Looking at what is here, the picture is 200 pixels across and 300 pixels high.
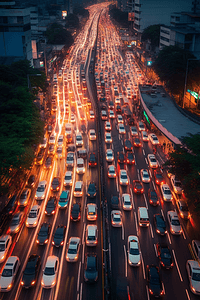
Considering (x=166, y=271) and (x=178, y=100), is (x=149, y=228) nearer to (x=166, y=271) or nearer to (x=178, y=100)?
(x=166, y=271)

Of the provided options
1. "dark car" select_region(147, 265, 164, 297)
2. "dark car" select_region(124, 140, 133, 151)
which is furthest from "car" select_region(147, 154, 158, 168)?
"dark car" select_region(147, 265, 164, 297)

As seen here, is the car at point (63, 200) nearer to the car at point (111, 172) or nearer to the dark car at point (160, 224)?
the car at point (111, 172)

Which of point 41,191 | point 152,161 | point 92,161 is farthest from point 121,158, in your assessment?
point 41,191

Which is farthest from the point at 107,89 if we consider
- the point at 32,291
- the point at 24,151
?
the point at 32,291

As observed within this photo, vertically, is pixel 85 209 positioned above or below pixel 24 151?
below

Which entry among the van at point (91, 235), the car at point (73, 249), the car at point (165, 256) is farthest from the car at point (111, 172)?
the car at point (165, 256)

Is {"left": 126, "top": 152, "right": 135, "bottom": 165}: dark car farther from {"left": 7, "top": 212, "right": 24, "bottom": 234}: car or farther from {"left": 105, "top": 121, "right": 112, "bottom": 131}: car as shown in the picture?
{"left": 7, "top": 212, "right": 24, "bottom": 234}: car

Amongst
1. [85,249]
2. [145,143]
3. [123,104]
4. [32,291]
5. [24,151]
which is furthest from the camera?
[123,104]
